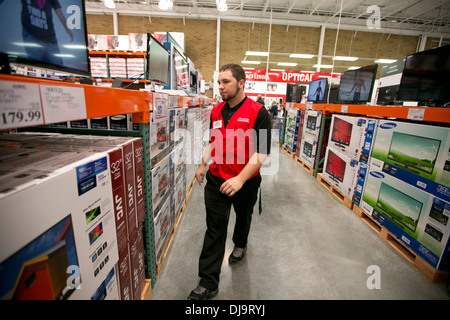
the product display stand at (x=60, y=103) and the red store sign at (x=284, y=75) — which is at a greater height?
the red store sign at (x=284, y=75)

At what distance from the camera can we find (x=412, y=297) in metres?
1.83

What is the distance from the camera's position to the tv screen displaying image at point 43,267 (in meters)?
0.50

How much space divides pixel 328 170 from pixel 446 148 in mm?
2198

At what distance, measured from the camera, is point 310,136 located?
5.18m

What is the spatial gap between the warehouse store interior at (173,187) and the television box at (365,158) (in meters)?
0.03

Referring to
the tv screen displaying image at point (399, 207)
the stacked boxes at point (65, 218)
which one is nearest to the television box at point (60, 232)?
the stacked boxes at point (65, 218)

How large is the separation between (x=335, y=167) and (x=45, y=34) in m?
4.17

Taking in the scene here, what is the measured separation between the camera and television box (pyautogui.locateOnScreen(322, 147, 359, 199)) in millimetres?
3390

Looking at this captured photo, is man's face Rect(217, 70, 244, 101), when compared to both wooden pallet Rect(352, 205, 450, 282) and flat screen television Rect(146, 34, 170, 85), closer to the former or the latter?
flat screen television Rect(146, 34, 170, 85)

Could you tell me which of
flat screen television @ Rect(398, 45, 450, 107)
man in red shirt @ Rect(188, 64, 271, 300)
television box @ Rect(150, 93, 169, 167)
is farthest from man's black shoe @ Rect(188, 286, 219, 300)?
flat screen television @ Rect(398, 45, 450, 107)

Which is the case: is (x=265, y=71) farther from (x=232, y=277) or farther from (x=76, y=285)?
(x=76, y=285)

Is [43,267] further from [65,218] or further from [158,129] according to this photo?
[158,129]

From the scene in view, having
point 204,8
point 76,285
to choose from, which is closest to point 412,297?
point 76,285

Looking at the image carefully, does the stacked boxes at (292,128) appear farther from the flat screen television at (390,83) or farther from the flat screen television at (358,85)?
the flat screen television at (390,83)
